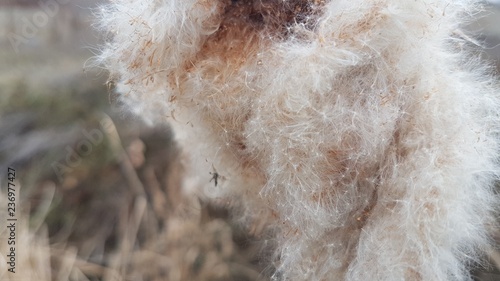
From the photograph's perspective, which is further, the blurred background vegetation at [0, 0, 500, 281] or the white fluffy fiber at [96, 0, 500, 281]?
the blurred background vegetation at [0, 0, 500, 281]

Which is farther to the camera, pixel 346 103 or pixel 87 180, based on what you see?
pixel 87 180

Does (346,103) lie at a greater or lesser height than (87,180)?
greater

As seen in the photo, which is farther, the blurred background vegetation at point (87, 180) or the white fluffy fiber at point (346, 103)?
the blurred background vegetation at point (87, 180)

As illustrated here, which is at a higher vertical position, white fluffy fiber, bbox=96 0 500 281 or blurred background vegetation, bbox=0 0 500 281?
white fluffy fiber, bbox=96 0 500 281
